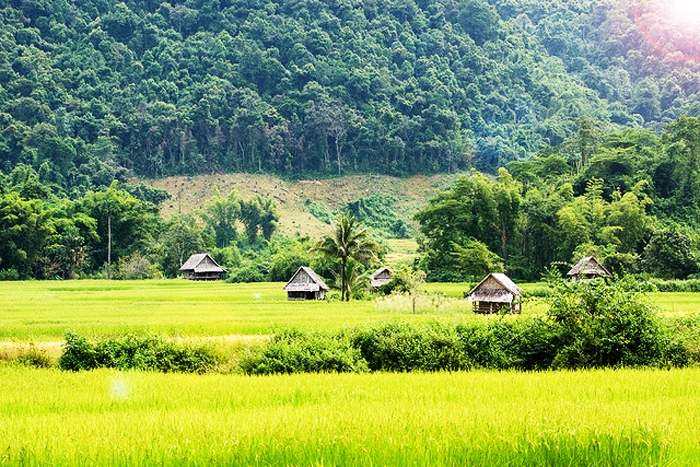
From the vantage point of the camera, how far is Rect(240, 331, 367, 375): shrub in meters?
19.6

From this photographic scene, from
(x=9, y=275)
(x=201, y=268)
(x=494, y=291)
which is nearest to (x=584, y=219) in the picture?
(x=494, y=291)

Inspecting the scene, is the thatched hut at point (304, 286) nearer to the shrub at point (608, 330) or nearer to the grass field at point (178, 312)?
the grass field at point (178, 312)

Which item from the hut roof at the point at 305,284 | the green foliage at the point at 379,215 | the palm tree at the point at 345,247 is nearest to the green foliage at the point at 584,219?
the palm tree at the point at 345,247

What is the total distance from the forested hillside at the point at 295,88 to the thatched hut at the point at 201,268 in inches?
1616

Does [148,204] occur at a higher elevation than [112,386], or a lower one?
higher

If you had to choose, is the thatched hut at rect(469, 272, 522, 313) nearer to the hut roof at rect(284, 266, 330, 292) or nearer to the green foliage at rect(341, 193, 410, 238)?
the hut roof at rect(284, 266, 330, 292)

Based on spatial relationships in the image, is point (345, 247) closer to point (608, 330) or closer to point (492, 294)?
point (492, 294)

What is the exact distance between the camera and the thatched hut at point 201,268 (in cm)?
8425

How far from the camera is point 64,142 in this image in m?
123

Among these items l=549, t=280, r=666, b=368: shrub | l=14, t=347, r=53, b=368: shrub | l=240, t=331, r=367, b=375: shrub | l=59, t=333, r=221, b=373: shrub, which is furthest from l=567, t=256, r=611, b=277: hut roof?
l=14, t=347, r=53, b=368: shrub

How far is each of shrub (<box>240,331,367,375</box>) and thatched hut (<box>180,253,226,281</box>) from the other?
64.3 m

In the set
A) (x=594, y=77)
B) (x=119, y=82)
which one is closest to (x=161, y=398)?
(x=119, y=82)

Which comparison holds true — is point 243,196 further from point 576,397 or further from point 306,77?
point 576,397

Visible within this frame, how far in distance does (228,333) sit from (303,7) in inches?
6055
